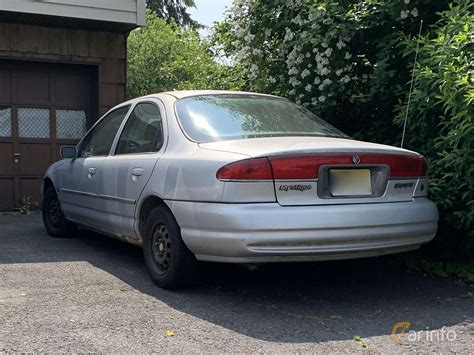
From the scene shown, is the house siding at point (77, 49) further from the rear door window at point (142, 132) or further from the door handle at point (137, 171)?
the door handle at point (137, 171)

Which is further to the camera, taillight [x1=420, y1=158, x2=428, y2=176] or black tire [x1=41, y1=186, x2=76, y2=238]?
black tire [x1=41, y1=186, x2=76, y2=238]

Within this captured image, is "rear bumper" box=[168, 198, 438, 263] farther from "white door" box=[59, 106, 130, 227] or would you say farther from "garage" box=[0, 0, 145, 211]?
"garage" box=[0, 0, 145, 211]

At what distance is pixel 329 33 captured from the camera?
589cm

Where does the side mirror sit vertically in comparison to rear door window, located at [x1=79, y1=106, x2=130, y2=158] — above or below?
below

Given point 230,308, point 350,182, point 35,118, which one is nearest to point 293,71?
point 350,182

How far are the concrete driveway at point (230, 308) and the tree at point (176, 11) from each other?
27.2 metres

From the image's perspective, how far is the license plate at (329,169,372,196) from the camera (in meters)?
3.70

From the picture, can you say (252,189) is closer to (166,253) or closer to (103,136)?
(166,253)

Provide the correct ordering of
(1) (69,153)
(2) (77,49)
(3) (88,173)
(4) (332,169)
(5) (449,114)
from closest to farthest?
(4) (332,169), (5) (449,114), (3) (88,173), (1) (69,153), (2) (77,49)

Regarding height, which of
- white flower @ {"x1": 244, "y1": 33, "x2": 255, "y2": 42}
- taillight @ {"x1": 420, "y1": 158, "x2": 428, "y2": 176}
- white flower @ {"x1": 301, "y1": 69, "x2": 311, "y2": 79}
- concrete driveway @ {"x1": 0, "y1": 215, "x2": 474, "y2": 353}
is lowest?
concrete driveway @ {"x1": 0, "y1": 215, "x2": 474, "y2": 353}

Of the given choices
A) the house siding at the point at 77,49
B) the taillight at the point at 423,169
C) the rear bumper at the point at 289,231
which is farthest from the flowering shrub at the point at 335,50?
the house siding at the point at 77,49

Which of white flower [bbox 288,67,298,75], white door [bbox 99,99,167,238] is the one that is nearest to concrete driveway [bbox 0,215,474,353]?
white door [bbox 99,99,167,238]

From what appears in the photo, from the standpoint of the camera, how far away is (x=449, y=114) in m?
4.74

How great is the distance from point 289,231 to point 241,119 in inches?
47.6
